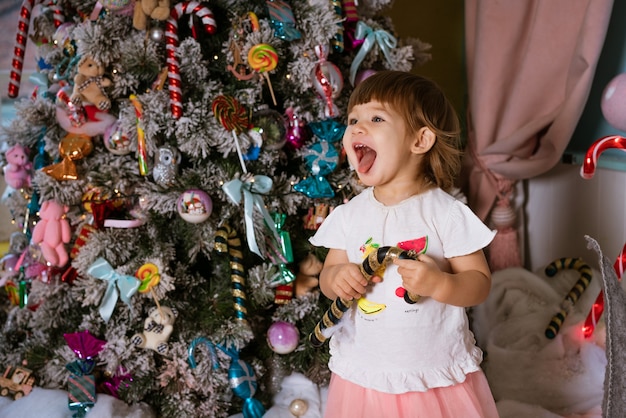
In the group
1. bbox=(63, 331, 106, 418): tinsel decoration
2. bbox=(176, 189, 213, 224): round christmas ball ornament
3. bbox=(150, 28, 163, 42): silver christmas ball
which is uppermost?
bbox=(150, 28, 163, 42): silver christmas ball

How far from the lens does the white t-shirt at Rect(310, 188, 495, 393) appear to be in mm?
1059

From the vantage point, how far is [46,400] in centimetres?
156

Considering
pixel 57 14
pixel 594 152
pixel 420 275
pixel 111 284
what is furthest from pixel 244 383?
pixel 57 14

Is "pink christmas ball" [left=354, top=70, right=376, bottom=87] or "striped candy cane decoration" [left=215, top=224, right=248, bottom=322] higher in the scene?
"pink christmas ball" [left=354, top=70, right=376, bottom=87]

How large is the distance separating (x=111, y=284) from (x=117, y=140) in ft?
1.19

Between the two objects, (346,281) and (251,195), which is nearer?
(346,281)

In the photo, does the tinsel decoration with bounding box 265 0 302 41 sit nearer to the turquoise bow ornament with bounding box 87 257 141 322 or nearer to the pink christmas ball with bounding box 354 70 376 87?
the pink christmas ball with bounding box 354 70 376 87

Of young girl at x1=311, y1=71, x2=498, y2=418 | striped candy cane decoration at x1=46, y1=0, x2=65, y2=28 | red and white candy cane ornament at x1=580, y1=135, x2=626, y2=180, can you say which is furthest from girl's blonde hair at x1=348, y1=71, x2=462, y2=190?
striped candy cane decoration at x1=46, y1=0, x2=65, y2=28

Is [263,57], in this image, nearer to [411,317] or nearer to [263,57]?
[263,57]

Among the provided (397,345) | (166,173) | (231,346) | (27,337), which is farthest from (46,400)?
(397,345)

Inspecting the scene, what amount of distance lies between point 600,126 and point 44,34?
1.75 m

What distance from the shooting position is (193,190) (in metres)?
1.47

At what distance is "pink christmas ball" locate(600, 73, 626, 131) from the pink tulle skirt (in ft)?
2.69

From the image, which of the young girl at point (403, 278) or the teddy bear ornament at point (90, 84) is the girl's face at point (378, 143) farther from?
the teddy bear ornament at point (90, 84)
